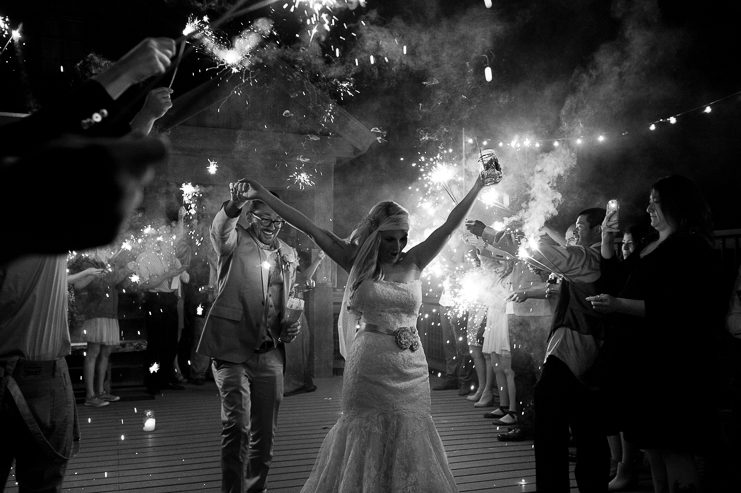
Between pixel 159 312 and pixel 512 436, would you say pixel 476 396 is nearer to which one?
pixel 512 436

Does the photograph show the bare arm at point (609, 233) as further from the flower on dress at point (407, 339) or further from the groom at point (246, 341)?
the groom at point (246, 341)

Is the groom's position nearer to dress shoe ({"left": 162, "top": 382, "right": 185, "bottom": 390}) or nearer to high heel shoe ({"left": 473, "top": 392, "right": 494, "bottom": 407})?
high heel shoe ({"left": 473, "top": 392, "right": 494, "bottom": 407})

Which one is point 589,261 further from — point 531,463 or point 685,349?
point 531,463

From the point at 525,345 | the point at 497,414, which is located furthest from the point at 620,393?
the point at 497,414

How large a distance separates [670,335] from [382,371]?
6.20 ft

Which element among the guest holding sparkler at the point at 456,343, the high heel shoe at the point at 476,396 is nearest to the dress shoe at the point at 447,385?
the guest holding sparkler at the point at 456,343

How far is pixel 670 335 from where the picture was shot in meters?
3.81

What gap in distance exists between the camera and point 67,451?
3070 mm

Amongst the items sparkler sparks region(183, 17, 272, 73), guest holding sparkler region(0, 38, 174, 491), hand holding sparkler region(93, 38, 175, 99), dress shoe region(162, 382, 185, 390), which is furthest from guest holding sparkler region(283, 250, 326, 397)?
hand holding sparkler region(93, 38, 175, 99)

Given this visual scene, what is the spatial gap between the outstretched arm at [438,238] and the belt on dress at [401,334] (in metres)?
0.53

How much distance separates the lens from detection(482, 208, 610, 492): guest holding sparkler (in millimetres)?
4426

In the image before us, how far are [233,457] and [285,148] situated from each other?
842cm

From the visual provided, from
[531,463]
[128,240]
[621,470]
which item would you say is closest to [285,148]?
[128,240]

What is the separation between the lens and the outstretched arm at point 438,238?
14.0 ft
